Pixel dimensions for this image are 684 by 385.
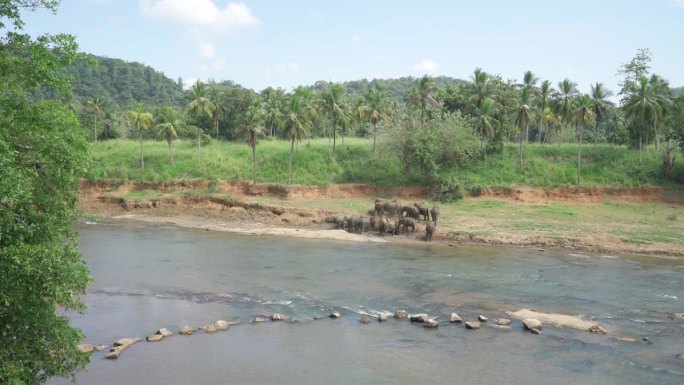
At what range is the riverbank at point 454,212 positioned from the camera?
37.5 m

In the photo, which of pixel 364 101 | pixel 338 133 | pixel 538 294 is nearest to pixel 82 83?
pixel 338 133

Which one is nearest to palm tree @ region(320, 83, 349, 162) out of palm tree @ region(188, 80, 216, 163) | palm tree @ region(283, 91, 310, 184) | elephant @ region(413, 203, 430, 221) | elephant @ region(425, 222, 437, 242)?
palm tree @ region(283, 91, 310, 184)

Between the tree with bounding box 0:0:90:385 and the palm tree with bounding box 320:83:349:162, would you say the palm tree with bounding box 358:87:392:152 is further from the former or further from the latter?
the tree with bounding box 0:0:90:385

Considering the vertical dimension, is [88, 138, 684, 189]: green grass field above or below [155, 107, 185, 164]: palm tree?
below

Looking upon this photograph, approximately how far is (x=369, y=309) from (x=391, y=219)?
1947 cm

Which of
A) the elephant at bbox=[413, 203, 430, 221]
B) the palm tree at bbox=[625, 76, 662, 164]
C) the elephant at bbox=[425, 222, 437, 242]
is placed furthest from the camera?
the palm tree at bbox=[625, 76, 662, 164]

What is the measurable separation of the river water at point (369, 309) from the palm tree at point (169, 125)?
715 inches

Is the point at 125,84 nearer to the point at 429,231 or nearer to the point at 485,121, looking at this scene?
the point at 485,121

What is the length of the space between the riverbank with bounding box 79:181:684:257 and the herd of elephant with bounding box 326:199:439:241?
69 cm

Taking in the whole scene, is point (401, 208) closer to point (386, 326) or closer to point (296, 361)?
point (386, 326)

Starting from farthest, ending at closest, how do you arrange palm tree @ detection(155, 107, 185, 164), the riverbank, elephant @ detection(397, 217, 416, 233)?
palm tree @ detection(155, 107, 185, 164) < elephant @ detection(397, 217, 416, 233) < the riverbank

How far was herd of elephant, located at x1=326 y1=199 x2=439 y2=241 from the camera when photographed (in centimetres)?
3978

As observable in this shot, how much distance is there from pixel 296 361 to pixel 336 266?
12.8 meters

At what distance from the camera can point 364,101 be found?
202ft
